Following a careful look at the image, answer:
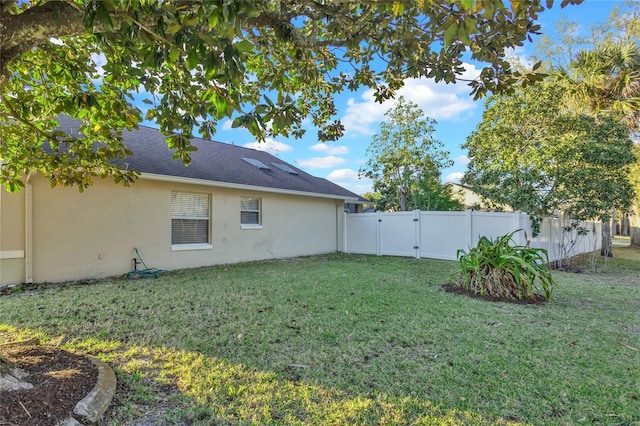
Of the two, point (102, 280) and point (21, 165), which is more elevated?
point (21, 165)

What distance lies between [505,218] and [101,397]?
10150mm

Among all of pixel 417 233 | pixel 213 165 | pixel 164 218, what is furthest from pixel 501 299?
pixel 213 165

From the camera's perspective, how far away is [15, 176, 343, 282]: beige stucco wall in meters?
6.82

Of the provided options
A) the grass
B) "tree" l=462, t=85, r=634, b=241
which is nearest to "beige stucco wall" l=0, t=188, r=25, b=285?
the grass

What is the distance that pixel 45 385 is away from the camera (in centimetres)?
241

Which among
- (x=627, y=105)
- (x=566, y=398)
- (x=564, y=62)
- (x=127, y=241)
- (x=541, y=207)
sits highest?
(x=564, y=62)

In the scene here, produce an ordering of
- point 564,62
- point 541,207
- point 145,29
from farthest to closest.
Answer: point 564,62 → point 541,207 → point 145,29

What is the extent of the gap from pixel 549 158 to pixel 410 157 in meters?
6.73

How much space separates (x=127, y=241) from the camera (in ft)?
26.1

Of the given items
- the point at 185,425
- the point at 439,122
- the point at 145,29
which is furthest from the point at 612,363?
the point at 439,122

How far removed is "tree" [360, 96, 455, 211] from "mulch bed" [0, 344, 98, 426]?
14299 millimetres

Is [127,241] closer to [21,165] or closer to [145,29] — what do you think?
[21,165]

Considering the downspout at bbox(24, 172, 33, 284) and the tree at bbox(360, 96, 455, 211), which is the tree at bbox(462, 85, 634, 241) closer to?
the tree at bbox(360, 96, 455, 211)

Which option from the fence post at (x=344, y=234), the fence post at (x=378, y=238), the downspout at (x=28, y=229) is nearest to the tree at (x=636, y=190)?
the fence post at (x=378, y=238)
